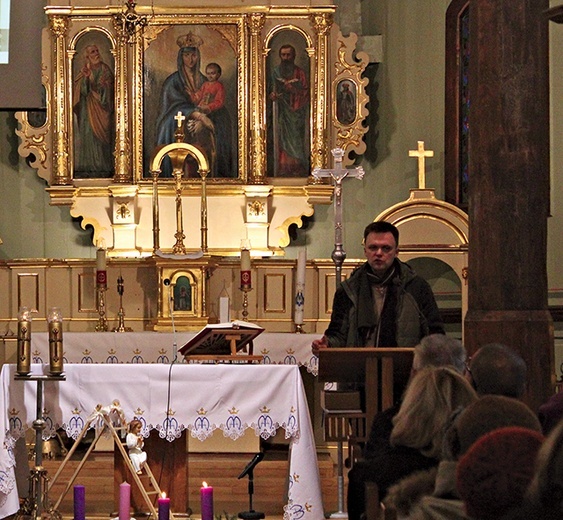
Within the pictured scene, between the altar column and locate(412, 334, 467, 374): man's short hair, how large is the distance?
2.53 feet

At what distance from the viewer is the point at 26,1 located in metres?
7.71

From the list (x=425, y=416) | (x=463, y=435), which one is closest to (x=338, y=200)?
(x=425, y=416)

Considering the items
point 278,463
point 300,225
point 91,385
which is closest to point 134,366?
point 91,385

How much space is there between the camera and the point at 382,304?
21.5ft

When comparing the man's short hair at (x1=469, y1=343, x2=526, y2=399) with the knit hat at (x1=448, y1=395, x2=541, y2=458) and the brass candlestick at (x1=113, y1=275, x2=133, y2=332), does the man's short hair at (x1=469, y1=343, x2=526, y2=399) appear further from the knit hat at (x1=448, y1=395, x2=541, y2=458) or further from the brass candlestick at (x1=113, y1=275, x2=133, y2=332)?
the brass candlestick at (x1=113, y1=275, x2=133, y2=332)

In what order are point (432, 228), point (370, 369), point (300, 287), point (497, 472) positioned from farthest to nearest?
point (432, 228)
point (300, 287)
point (370, 369)
point (497, 472)

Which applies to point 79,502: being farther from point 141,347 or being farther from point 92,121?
point 92,121

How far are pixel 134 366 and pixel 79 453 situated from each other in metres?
2.97

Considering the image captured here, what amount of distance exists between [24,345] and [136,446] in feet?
3.00

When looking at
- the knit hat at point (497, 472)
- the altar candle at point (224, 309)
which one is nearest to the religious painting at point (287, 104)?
the altar candle at point (224, 309)

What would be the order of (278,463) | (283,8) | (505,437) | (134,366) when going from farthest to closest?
(283,8) < (278,463) < (134,366) < (505,437)

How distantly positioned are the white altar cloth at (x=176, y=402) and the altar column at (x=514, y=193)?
208cm

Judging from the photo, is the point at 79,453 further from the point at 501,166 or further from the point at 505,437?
the point at 505,437

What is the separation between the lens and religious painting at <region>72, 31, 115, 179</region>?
461 inches
